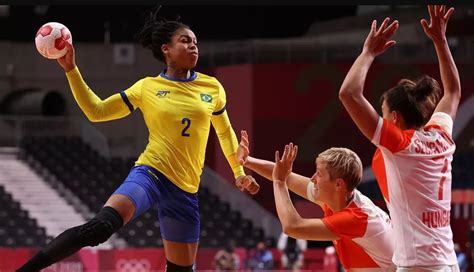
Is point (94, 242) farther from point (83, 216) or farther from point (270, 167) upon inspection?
point (83, 216)

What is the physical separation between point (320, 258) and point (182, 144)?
13.8m

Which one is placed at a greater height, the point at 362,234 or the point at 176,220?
the point at 362,234

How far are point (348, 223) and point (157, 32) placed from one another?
2.12 m

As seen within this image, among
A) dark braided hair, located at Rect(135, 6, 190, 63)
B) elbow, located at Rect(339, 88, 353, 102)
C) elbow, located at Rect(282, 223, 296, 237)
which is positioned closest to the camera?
elbow, located at Rect(339, 88, 353, 102)

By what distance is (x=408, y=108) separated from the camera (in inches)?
196

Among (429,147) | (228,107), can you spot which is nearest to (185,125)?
(429,147)

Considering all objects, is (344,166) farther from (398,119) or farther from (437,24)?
(437,24)

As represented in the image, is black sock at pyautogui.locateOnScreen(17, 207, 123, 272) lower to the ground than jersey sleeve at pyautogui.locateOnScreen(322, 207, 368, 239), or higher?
lower

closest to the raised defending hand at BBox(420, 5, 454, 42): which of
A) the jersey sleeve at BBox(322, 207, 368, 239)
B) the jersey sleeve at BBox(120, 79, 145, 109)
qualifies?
the jersey sleeve at BBox(322, 207, 368, 239)

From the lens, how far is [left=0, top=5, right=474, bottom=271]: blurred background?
23688mm

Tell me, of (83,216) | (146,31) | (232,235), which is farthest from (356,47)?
(146,31)

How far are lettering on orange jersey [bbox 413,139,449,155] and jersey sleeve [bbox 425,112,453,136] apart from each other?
162mm

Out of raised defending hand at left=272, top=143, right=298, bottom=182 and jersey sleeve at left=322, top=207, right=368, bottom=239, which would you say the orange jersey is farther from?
raised defending hand at left=272, top=143, right=298, bottom=182

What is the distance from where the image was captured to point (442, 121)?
5203 millimetres
